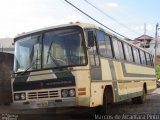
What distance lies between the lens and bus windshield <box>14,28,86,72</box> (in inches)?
448

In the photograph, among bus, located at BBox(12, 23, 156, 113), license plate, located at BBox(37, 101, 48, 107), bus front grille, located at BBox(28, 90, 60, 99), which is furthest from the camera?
license plate, located at BBox(37, 101, 48, 107)

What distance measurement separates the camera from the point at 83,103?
1109cm

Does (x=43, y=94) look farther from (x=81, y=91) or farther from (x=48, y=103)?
(x=81, y=91)

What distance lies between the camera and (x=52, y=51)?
11.6 meters

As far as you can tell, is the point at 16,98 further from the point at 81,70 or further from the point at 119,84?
the point at 119,84

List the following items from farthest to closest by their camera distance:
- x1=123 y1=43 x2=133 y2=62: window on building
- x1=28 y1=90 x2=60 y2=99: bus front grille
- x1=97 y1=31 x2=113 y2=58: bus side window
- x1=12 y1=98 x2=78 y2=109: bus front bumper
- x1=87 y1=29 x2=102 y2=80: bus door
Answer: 1. x1=123 y1=43 x2=133 y2=62: window on building
2. x1=97 y1=31 x2=113 y2=58: bus side window
3. x1=87 y1=29 x2=102 y2=80: bus door
4. x1=28 y1=90 x2=60 y2=99: bus front grille
5. x1=12 y1=98 x2=78 y2=109: bus front bumper

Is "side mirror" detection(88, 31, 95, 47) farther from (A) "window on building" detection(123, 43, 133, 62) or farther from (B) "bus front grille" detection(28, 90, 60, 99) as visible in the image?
(A) "window on building" detection(123, 43, 133, 62)

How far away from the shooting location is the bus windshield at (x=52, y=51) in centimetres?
1138

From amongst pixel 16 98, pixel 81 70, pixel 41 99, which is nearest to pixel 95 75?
pixel 81 70

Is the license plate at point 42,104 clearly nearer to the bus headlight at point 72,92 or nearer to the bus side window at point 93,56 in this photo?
the bus headlight at point 72,92

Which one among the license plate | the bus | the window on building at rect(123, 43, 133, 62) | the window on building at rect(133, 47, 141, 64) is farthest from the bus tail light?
the window on building at rect(133, 47, 141, 64)

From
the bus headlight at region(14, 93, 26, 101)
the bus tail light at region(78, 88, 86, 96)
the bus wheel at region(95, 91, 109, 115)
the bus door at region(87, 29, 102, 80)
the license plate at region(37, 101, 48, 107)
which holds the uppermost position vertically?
the bus door at region(87, 29, 102, 80)

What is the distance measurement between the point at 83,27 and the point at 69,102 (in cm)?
232

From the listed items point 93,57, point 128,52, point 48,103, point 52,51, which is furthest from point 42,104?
point 128,52
